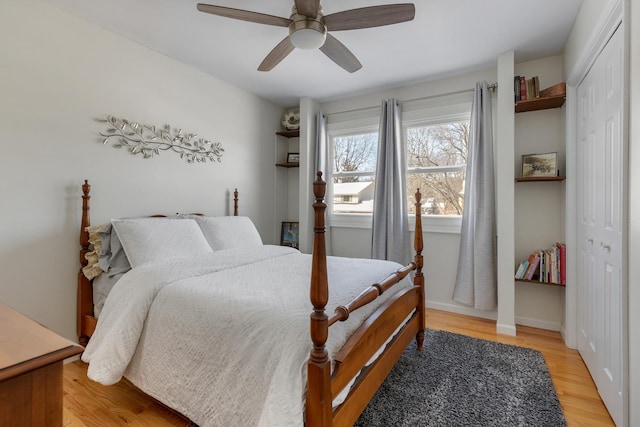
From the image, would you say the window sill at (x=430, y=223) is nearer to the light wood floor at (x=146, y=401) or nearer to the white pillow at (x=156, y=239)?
the light wood floor at (x=146, y=401)

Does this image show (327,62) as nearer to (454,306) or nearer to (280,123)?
(280,123)

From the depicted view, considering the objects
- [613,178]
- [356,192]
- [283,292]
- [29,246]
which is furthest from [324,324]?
[356,192]

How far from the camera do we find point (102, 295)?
86.3 inches

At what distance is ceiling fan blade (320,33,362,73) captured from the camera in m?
2.11

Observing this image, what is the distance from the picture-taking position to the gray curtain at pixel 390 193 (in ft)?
11.5

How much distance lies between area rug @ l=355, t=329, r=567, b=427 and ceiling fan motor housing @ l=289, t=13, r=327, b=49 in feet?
7.26

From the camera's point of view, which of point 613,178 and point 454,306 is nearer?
point 613,178

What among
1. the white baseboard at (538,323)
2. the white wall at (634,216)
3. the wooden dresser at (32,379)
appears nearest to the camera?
the wooden dresser at (32,379)

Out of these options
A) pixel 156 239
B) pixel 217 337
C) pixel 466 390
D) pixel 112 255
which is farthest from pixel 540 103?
pixel 112 255

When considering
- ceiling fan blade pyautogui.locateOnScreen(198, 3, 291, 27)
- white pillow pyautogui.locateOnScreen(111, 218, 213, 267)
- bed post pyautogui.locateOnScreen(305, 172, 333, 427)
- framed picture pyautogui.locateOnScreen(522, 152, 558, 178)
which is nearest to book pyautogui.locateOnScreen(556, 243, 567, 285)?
framed picture pyautogui.locateOnScreen(522, 152, 558, 178)

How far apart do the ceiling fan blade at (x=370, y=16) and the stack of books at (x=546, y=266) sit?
232cm

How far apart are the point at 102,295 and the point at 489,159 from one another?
352cm

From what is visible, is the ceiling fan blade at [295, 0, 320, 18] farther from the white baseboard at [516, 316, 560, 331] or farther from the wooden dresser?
the white baseboard at [516, 316, 560, 331]

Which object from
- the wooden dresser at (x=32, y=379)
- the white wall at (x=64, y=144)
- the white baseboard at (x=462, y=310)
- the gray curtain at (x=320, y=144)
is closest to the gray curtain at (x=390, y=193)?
the white baseboard at (x=462, y=310)
